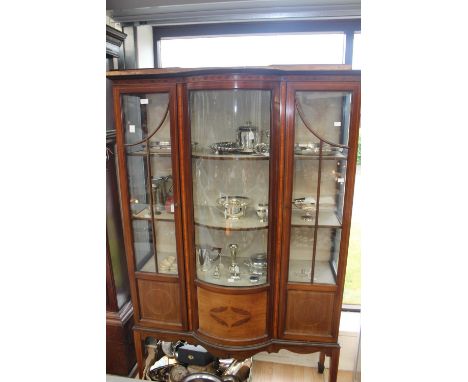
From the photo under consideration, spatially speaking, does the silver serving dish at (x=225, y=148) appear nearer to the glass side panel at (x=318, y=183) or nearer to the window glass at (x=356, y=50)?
the glass side panel at (x=318, y=183)

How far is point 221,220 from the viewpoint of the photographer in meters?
1.48

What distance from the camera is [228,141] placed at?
1.45 metres

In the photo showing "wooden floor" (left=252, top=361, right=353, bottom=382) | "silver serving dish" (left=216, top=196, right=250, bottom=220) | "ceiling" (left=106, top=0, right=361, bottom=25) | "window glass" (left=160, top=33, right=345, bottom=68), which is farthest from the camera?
"wooden floor" (left=252, top=361, right=353, bottom=382)

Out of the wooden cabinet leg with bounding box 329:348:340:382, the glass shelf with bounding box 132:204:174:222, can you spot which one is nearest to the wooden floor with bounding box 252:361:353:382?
the wooden cabinet leg with bounding box 329:348:340:382

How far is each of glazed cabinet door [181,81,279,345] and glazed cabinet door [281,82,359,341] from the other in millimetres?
96

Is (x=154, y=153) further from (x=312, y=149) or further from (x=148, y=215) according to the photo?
(x=312, y=149)

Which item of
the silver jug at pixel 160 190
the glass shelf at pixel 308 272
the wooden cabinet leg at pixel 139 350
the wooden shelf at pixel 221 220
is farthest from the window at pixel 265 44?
the wooden cabinet leg at pixel 139 350

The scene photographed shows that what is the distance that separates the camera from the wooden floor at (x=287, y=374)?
1737mm

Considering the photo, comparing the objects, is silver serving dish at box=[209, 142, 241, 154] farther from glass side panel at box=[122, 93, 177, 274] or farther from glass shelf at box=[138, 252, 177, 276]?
glass shelf at box=[138, 252, 177, 276]

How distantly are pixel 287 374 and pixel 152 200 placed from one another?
1.35 m

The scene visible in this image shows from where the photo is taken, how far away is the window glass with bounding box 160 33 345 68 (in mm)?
1605

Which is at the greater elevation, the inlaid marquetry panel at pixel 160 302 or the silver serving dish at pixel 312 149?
the silver serving dish at pixel 312 149

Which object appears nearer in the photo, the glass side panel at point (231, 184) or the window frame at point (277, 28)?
the glass side panel at point (231, 184)

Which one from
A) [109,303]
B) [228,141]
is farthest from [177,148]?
[109,303]
